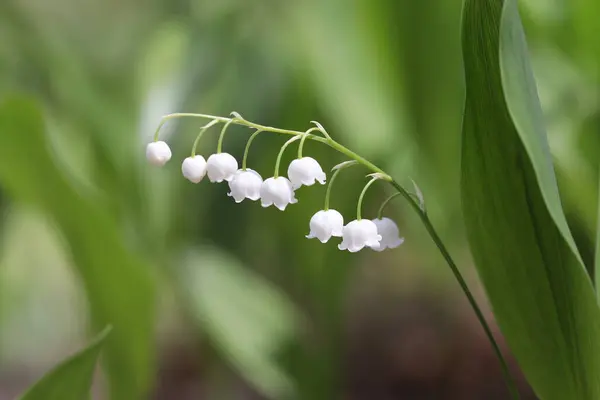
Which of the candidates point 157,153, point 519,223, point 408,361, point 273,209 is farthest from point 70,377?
point 408,361

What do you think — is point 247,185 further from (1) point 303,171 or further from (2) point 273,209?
(2) point 273,209

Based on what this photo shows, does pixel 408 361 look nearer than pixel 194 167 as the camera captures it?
No

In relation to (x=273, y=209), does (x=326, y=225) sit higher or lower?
higher

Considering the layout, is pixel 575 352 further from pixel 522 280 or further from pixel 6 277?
pixel 6 277

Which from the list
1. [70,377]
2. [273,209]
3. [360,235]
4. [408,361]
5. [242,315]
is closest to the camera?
[360,235]

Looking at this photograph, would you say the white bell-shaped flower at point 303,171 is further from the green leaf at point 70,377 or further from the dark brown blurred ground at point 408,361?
the dark brown blurred ground at point 408,361
